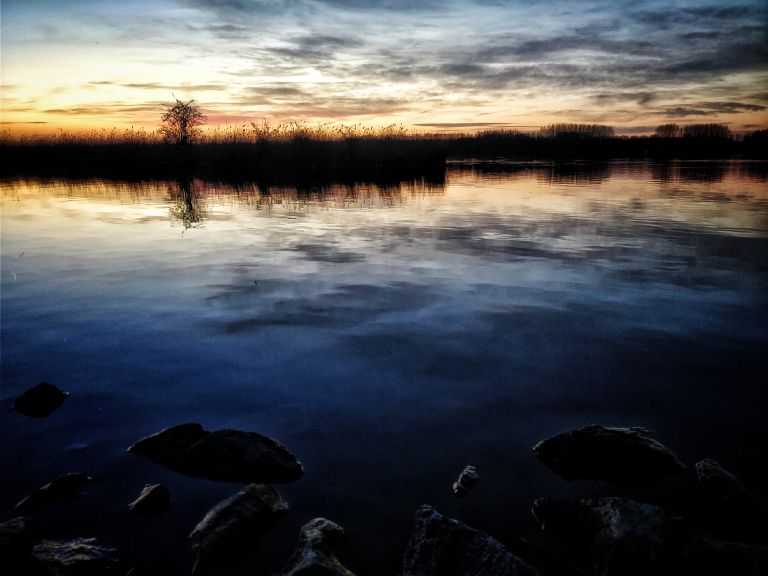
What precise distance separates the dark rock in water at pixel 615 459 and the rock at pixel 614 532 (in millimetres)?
623

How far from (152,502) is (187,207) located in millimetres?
19056

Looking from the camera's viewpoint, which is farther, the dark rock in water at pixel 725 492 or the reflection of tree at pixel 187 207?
the reflection of tree at pixel 187 207

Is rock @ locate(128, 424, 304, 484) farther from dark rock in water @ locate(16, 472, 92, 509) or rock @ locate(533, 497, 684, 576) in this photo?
rock @ locate(533, 497, 684, 576)

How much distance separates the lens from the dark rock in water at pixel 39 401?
190 inches

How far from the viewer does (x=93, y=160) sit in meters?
45.8

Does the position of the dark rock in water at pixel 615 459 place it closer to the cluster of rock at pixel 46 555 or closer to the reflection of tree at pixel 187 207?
the cluster of rock at pixel 46 555

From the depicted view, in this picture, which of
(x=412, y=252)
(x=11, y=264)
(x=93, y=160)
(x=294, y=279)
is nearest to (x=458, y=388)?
(x=294, y=279)

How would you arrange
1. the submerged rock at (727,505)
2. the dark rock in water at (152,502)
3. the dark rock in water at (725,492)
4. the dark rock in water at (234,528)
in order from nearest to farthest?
the dark rock in water at (234,528)
the submerged rock at (727,505)
the dark rock in water at (725,492)
the dark rock in water at (152,502)

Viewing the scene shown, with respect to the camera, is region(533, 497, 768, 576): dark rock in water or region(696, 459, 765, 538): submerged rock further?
region(696, 459, 765, 538): submerged rock

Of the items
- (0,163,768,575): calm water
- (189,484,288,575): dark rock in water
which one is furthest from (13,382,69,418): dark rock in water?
(189,484,288,575): dark rock in water

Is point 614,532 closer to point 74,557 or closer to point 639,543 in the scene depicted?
point 639,543

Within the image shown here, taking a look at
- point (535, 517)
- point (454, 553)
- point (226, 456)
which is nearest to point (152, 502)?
point (226, 456)

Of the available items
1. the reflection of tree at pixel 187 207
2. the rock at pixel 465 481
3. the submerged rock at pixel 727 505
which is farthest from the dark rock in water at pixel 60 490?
the reflection of tree at pixel 187 207

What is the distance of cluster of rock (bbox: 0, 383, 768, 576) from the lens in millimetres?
2873
